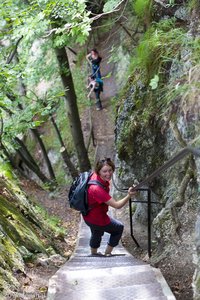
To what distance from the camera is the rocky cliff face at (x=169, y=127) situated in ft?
18.3

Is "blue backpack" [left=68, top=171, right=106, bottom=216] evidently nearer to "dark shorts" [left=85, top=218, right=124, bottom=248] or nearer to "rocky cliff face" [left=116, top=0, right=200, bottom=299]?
"dark shorts" [left=85, top=218, right=124, bottom=248]

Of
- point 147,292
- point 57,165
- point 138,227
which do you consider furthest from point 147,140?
point 57,165

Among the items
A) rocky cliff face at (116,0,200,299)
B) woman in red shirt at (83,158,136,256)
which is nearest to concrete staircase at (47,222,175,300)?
rocky cliff face at (116,0,200,299)

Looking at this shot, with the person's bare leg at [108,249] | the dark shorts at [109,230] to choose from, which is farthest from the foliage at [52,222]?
the dark shorts at [109,230]

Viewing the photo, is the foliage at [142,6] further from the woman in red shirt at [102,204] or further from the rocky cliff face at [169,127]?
the woman in red shirt at [102,204]

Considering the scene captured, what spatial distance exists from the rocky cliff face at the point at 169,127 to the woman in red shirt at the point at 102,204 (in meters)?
0.70

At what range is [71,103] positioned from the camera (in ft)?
45.4

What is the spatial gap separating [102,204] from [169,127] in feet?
5.96

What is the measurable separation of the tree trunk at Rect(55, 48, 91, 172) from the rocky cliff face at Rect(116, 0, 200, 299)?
3749mm

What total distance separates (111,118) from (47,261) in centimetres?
1372

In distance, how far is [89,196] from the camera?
656 centimetres

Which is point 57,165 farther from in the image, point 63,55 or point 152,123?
point 152,123

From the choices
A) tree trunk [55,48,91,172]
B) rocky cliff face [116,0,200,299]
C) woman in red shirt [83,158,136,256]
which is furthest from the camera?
tree trunk [55,48,91,172]

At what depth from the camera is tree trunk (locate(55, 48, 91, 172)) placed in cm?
1334
